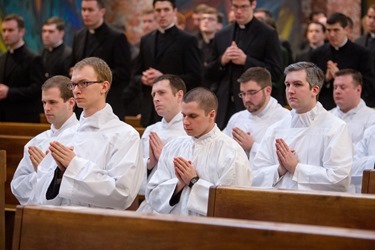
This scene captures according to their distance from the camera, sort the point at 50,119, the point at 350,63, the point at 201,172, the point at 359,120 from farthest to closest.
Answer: the point at 350,63, the point at 359,120, the point at 50,119, the point at 201,172

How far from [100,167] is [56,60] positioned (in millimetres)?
5939

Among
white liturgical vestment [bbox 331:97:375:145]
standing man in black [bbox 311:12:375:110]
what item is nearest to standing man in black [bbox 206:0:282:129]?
standing man in black [bbox 311:12:375:110]

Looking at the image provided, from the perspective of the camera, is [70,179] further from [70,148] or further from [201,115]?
[201,115]

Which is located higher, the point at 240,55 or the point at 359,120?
the point at 240,55

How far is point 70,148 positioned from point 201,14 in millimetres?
7028

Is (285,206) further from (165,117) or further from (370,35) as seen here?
(370,35)

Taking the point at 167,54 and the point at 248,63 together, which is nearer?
the point at 248,63

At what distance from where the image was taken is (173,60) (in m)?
9.66

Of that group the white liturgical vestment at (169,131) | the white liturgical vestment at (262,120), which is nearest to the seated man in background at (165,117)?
the white liturgical vestment at (169,131)

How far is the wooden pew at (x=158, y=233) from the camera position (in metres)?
3.63

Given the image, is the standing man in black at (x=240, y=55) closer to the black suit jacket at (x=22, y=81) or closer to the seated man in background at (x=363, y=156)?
the seated man in background at (x=363, y=156)

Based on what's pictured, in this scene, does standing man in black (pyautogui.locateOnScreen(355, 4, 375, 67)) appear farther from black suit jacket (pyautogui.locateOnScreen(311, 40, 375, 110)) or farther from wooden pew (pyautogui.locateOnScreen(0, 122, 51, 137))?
wooden pew (pyautogui.locateOnScreen(0, 122, 51, 137))

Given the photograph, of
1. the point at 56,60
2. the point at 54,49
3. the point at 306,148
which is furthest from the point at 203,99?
the point at 54,49

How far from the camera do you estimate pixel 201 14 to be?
1277 cm
